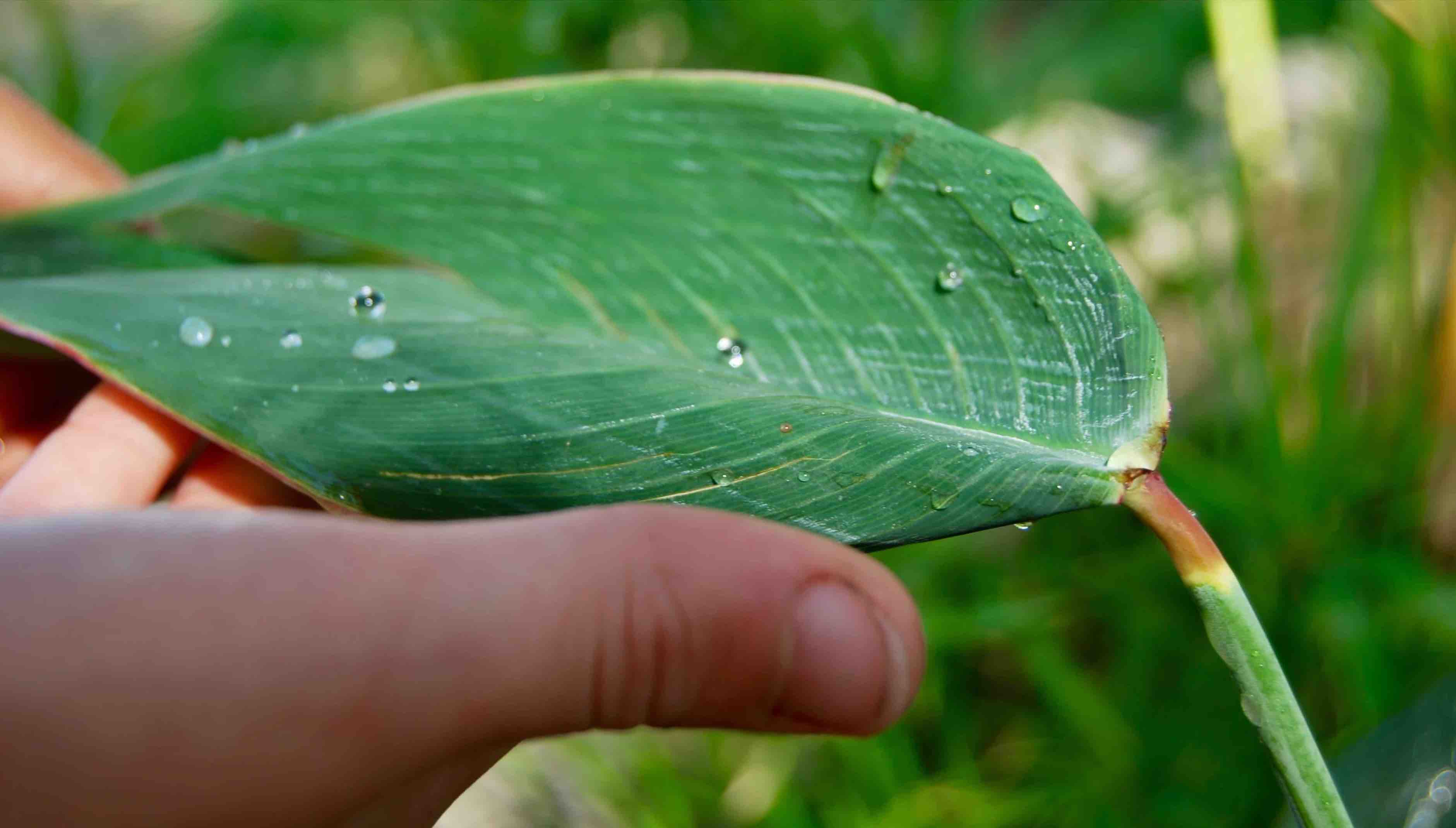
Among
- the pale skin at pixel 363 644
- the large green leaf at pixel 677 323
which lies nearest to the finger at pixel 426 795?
the pale skin at pixel 363 644

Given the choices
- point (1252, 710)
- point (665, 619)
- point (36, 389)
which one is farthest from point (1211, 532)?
point (36, 389)

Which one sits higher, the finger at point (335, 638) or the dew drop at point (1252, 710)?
the finger at point (335, 638)

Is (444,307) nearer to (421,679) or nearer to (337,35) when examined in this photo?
(421,679)

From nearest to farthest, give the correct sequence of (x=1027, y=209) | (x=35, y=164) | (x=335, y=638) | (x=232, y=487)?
(x=335, y=638)
(x=1027, y=209)
(x=232, y=487)
(x=35, y=164)

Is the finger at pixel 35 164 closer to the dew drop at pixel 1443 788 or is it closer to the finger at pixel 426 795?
the finger at pixel 426 795

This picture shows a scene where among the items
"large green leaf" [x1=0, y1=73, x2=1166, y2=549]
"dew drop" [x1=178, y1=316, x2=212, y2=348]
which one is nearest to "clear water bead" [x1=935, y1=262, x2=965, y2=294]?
"large green leaf" [x1=0, y1=73, x2=1166, y2=549]

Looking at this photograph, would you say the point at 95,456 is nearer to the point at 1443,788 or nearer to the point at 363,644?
the point at 363,644

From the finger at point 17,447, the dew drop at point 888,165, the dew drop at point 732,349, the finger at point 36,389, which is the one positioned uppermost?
the dew drop at point 888,165
